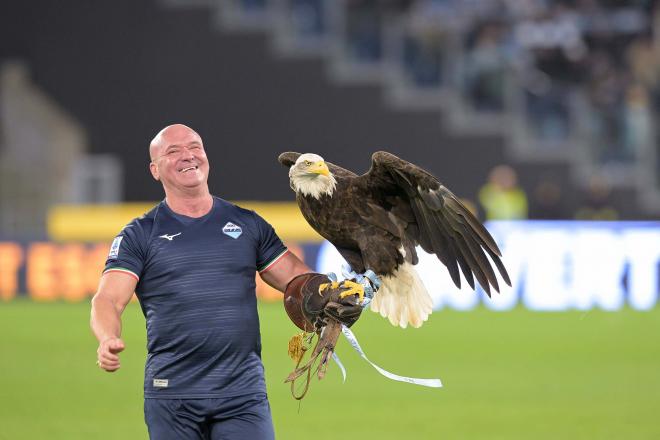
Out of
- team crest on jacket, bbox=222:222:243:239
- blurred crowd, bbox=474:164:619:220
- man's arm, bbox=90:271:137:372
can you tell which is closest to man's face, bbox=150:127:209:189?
team crest on jacket, bbox=222:222:243:239

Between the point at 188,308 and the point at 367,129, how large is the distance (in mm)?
20231

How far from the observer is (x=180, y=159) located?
530 cm

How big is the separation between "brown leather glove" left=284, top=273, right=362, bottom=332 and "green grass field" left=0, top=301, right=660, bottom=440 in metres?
1.50

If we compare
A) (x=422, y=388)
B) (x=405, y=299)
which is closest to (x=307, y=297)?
(x=405, y=299)

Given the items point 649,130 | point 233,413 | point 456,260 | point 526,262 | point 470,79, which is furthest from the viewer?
point 470,79

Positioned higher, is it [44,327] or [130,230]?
[130,230]

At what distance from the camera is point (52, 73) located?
2622 centimetres

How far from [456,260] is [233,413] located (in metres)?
1.56

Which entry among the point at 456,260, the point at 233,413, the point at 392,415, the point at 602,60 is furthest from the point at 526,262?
the point at 233,413

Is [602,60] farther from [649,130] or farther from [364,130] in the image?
[364,130]

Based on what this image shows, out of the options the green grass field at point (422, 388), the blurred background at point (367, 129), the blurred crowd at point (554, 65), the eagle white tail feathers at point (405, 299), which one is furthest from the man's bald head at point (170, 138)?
the blurred crowd at point (554, 65)

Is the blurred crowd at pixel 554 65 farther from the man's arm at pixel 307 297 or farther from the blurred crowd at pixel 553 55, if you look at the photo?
the man's arm at pixel 307 297

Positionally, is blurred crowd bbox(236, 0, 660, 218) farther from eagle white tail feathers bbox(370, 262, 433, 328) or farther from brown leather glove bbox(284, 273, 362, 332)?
brown leather glove bbox(284, 273, 362, 332)

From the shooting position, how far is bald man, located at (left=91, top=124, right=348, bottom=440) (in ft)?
17.4
